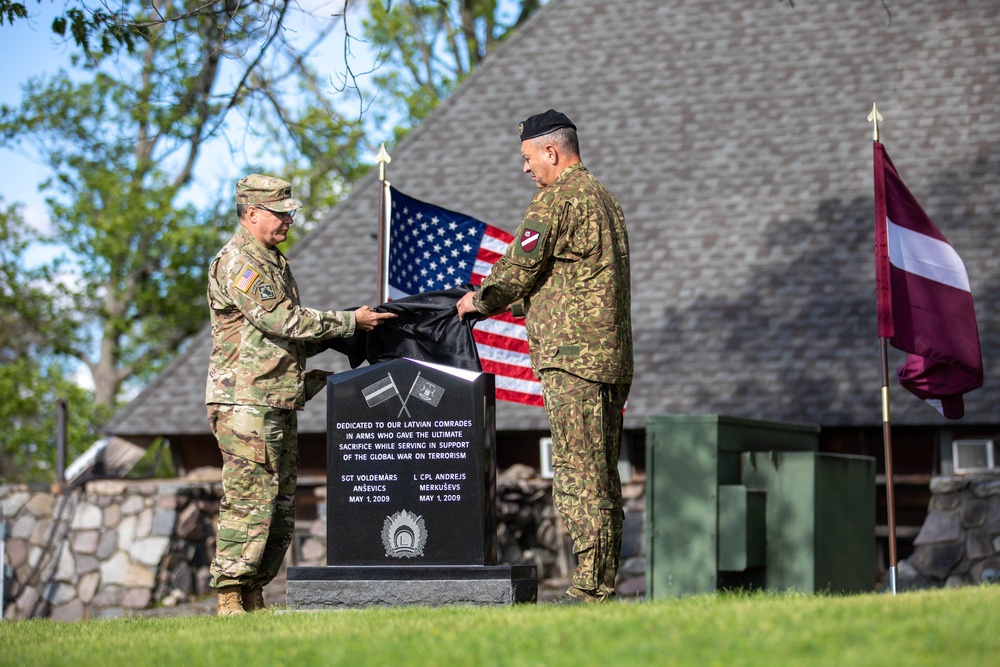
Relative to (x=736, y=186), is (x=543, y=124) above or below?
below

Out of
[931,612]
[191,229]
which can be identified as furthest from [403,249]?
[191,229]

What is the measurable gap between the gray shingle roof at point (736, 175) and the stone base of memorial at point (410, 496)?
667 cm

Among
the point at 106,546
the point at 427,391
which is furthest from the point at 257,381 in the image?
the point at 106,546

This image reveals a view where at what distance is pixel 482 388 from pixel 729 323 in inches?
298

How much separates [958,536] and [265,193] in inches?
280

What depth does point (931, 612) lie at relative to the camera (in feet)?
17.2

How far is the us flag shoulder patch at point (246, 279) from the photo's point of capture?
7297 millimetres

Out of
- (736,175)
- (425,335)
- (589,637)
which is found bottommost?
(589,637)

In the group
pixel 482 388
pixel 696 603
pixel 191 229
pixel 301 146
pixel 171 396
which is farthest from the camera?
pixel 191 229

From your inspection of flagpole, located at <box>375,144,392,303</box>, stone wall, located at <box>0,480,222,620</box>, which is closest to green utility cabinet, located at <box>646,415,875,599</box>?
flagpole, located at <box>375,144,392,303</box>

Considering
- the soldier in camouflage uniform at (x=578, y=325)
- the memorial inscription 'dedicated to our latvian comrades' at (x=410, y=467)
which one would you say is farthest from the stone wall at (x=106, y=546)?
the soldier in camouflage uniform at (x=578, y=325)

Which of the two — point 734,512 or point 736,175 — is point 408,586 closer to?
point 734,512

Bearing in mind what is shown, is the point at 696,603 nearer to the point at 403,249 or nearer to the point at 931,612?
the point at 931,612

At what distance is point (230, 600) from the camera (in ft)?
24.0
